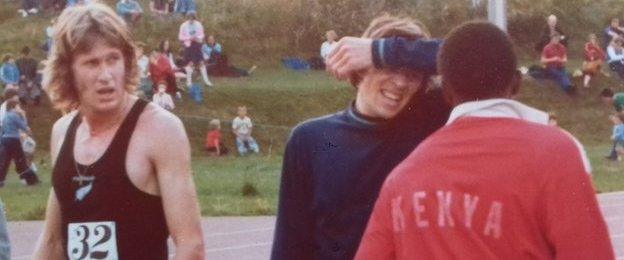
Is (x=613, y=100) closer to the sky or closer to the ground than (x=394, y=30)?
closer to the ground

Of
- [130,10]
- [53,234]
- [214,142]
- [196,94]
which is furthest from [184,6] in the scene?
[53,234]

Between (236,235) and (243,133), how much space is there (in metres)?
15.1

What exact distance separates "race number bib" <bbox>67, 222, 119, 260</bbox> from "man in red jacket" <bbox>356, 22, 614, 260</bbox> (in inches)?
39.5

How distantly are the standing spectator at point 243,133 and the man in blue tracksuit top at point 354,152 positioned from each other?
2677 cm

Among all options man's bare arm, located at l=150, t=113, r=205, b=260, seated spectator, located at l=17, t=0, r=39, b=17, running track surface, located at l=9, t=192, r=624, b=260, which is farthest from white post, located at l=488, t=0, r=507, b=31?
seated spectator, located at l=17, t=0, r=39, b=17

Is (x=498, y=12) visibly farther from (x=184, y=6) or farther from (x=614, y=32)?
(x=184, y=6)

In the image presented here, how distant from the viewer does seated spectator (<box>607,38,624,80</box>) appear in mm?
39812

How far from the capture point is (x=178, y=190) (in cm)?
441

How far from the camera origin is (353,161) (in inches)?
173

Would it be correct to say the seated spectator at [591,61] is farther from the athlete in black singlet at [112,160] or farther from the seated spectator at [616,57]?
the athlete in black singlet at [112,160]

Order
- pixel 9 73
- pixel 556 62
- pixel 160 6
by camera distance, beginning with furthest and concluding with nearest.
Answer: pixel 160 6, pixel 556 62, pixel 9 73

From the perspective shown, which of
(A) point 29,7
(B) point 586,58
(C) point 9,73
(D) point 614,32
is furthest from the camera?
(A) point 29,7

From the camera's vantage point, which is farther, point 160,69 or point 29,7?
point 29,7

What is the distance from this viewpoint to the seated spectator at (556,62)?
36375 mm
